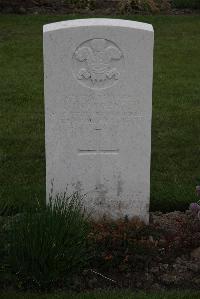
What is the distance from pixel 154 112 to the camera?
8656 mm

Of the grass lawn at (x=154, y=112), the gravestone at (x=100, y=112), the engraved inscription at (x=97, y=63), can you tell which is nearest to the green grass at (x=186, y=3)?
the grass lawn at (x=154, y=112)

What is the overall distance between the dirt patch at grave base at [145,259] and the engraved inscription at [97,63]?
1021 mm

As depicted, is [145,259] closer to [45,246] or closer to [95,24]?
[45,246]

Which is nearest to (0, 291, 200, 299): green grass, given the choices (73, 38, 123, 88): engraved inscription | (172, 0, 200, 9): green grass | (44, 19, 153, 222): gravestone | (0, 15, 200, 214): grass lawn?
(44, 19, 153, 222): gravestone

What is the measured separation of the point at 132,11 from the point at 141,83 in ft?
30.5

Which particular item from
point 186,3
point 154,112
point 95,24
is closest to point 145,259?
point 95,24

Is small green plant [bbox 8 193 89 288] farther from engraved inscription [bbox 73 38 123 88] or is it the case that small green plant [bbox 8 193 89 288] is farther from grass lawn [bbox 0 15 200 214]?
grass lawn [bbox 0 15 200 214]

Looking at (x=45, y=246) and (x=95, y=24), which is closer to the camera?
(x=45, y=246)

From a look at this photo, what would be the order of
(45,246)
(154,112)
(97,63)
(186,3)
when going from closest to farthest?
1. (45,246)
2. (97,63)
3. (154,112)
4. (186,3)

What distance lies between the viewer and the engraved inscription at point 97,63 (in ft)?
16.7

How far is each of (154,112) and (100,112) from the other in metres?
3.50

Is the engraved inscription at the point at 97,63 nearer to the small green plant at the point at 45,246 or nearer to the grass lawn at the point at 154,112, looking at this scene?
the small green plant at the point at 45,246

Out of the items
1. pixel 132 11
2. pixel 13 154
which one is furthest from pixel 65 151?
pixel 132 11

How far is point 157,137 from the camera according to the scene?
25.7ft
